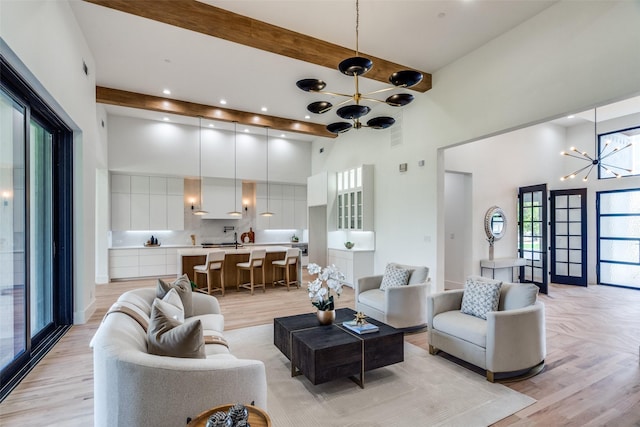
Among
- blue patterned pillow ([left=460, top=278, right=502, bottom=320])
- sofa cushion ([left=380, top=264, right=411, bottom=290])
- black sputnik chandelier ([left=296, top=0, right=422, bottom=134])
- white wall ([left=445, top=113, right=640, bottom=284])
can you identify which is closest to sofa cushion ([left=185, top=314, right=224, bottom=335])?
sofa cushion ([left=380, top=264, right=411, bottom=290])

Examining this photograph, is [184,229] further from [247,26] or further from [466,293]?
[466,293]

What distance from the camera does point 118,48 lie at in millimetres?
4727

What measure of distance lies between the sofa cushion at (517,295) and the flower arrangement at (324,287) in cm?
183

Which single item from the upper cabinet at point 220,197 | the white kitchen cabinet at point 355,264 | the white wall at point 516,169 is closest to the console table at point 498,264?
the white wall at point 516,169

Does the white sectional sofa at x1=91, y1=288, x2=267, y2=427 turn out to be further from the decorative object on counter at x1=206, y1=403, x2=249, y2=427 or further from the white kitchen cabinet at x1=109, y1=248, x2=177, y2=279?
the white kitchen cabinet at x1=109, y1=248, x2=177, y2=279

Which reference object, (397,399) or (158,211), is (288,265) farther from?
(397,399)

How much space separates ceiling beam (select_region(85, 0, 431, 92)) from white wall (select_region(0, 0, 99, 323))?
64 centimetres

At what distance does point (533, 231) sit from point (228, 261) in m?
7.13

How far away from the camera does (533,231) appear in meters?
7.17

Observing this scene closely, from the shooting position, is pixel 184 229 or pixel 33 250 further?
pixel 184 229

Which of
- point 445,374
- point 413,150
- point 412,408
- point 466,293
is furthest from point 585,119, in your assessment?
point 412,408

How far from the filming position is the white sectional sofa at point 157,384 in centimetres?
162

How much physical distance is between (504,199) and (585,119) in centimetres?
317

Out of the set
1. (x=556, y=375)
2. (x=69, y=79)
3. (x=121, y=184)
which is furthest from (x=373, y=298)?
(x=121, y=184)
